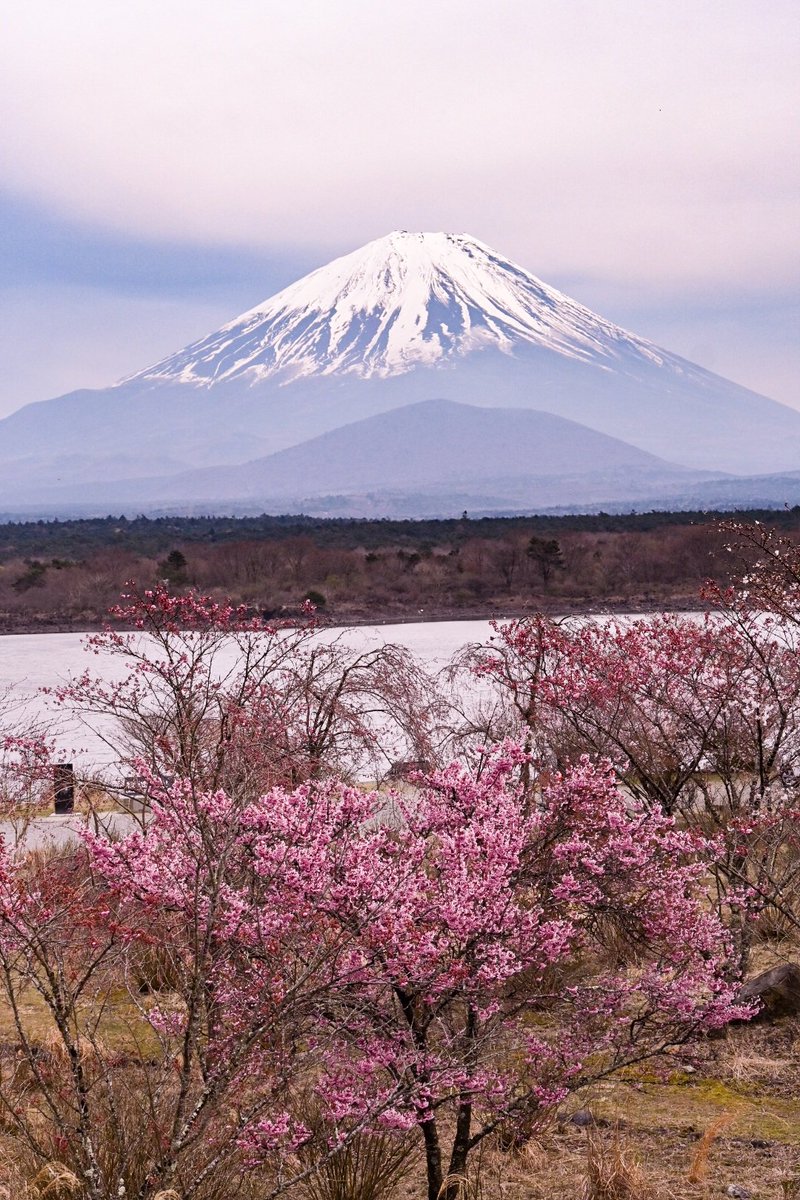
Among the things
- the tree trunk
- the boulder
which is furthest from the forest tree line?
the tree trunk

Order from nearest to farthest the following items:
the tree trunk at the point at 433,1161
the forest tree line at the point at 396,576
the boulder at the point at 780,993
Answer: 1. the tree trunk at the point at 433,1161
2. the boulder at the point at 780,993
3. the forest tree line at the point at 396,576

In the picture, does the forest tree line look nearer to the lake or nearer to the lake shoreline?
the lake shoreline

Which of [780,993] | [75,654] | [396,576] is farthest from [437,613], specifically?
[780,993]

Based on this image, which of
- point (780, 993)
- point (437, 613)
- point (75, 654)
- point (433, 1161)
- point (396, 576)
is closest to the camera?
point (433, 1161)

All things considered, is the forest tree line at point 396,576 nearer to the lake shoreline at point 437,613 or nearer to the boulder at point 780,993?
the lake shoreline at point 437,613

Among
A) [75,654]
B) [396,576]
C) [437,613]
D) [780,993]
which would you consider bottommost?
[75,654]

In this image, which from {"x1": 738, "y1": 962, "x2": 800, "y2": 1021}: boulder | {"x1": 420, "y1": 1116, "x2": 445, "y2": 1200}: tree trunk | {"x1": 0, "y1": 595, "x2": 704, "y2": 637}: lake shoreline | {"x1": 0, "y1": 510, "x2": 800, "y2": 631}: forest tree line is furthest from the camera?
{"x1": 0, "y1": 510, "x2": 800, "y2": 631}: forest tree line

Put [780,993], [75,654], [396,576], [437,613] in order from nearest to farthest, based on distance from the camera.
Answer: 1. [780,993]
2. [75,654]
3. [437,613]
4. [396,576]

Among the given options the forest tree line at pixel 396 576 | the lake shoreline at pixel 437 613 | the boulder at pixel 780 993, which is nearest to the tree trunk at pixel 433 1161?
the boulder at pixel 780 993

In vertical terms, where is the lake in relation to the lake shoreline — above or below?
below

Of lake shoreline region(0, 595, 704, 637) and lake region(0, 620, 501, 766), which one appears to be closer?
lake region(0, 620, 501, 766)

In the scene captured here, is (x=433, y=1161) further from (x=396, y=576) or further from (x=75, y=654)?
(x=396, y=576)

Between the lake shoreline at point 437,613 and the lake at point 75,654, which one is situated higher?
the lake shoreline at point 437,613

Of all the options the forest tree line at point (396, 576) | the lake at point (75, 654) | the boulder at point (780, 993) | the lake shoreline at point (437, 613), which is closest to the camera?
the boulder at point (780, 993)
